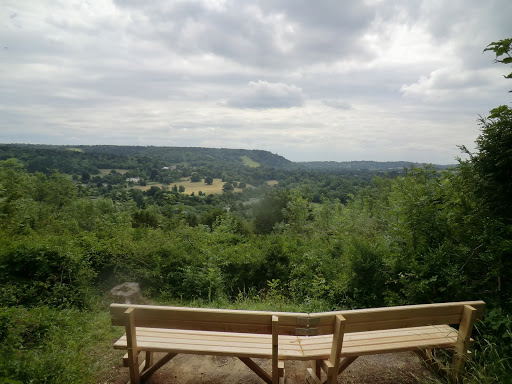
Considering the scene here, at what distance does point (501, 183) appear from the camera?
3.64 m

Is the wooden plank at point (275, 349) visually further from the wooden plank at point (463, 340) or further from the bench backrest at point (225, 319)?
the wooden plank at point (463, 340)

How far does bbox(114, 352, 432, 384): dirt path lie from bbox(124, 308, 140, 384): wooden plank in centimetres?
36

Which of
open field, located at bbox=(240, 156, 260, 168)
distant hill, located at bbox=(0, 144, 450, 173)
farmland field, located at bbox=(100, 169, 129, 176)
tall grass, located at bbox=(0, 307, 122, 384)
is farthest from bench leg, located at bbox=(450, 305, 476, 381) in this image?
distant hill, located at bbox=(0, 144, 450, 173)

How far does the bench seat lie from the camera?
2826 millimetres

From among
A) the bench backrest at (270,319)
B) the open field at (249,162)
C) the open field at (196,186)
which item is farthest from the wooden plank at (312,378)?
the open field at (249,162)

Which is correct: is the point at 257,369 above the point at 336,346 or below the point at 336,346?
below

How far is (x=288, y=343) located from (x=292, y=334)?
0.45m

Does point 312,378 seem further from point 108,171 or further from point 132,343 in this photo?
point 108,171

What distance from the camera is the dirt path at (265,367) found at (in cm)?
337

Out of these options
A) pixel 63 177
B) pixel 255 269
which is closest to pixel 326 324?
pixel 255 269

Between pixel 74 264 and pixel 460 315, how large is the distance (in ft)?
21.7

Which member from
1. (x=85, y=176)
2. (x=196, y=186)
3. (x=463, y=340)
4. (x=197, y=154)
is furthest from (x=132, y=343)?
(x=197, y=154)

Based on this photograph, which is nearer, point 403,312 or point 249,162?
point 403,312

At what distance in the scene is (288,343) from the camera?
305 cm
